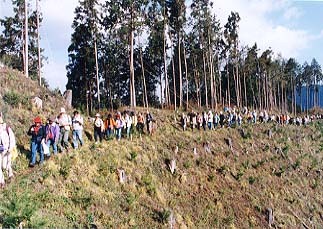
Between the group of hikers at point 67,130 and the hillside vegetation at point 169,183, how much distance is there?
0.47 meters

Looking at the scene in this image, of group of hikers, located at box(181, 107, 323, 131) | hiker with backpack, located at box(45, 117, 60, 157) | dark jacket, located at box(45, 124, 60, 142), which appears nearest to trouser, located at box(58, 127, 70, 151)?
hiker with backpack, located at box(45, 117, 60, 157)

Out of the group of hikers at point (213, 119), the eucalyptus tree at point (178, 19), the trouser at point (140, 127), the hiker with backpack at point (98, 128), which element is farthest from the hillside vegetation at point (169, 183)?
the eucalyptus tree at point (178, 19)

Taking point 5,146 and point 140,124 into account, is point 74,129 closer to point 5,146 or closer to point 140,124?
point 5,146

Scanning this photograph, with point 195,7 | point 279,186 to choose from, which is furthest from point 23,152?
point 195,7

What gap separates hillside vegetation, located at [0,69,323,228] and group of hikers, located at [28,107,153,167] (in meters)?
0.47

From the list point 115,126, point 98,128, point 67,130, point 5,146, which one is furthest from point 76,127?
point 5,146

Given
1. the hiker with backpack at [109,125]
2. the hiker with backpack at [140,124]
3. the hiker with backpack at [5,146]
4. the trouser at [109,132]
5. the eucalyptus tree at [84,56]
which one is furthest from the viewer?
the eucalyptus tree at [84,56]

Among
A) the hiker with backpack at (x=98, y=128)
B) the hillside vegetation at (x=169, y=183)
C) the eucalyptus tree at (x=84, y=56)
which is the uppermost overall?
the eucalyptus tree at (x=84, y=56)

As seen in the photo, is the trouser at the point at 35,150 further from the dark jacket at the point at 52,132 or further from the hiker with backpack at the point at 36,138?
the dark jacket at the point at 52,132

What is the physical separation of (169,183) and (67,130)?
6.02 m

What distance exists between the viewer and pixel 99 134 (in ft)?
66.4

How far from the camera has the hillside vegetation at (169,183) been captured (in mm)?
12852

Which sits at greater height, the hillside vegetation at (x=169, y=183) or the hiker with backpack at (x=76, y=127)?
the hiker with backpack at (x=76, y=127)

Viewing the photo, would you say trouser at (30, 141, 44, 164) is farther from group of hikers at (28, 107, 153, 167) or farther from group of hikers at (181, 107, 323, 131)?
group of hikers at (181, 107, 323, 131)
